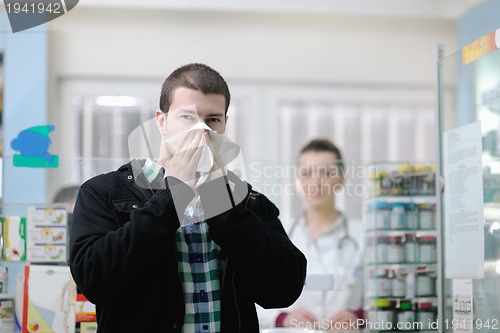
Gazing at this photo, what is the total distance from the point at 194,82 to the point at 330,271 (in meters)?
1.45

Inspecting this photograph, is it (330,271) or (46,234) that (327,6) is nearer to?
(330,271)

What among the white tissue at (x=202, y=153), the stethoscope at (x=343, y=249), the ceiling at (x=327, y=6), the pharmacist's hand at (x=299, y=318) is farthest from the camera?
the ceiling at (x=327, y=6)

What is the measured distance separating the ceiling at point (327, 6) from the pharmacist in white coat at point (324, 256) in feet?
6.49

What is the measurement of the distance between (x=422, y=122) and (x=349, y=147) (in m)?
0.52

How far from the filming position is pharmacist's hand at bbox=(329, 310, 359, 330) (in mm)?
2891

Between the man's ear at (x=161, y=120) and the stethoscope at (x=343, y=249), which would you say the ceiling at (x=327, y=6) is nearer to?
the stethoscope at (x=343, y=249)

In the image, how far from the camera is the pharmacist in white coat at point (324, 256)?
9.55ft

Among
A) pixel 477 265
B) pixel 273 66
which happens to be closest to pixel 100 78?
pixel 273 66

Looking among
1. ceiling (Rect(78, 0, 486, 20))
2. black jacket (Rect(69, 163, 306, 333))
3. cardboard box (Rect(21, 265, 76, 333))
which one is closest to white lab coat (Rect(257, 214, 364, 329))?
cardboard box (Rect(21, 265, 76, 333))

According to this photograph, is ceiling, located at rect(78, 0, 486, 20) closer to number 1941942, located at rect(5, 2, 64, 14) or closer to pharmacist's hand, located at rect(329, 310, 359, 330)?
number 1941942, located at rect(5, 2, 64, 14)

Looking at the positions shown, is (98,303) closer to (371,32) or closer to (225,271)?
(225,271)

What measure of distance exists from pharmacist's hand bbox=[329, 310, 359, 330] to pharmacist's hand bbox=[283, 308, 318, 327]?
0.23 ft

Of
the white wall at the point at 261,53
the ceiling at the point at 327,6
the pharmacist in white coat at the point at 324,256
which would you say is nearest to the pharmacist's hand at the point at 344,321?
the pharmacist in white coat at the point at 324,256

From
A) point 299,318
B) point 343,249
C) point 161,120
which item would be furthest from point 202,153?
point 343,249
